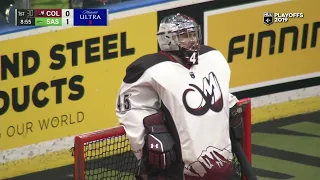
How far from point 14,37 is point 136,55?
3.71ft

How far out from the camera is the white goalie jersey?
484cm

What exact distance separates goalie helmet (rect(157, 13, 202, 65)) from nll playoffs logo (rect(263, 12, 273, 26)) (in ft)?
12.1

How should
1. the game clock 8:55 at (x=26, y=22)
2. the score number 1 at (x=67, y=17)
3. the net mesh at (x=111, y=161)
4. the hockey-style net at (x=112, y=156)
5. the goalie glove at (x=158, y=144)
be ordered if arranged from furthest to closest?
the score number 1 at (x=67, y=17)
the game clock 8:55 at (x=26, y=22)
the net mesh at (x=111, y=161)
the hockey-style net at (x=112, y=156)
the goalie glove at (x=158, y=144)

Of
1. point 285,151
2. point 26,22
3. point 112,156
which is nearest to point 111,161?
point 112,156

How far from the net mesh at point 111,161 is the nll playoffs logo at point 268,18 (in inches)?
145

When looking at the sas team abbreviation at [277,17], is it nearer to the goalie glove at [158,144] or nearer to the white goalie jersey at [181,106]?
the white goalie jersey at [181,106]

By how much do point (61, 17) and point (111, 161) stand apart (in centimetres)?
266

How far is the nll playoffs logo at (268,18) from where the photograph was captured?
8680 millimetres

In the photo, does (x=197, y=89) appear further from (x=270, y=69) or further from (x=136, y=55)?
(x=270, y=69)

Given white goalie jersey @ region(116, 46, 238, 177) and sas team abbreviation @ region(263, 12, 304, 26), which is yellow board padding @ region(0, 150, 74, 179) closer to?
sas team abbreviation @ region(263, 12, 304, 26)

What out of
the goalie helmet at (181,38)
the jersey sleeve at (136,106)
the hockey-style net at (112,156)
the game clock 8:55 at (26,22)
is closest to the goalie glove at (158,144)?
the jersey sleeve at (136,106)

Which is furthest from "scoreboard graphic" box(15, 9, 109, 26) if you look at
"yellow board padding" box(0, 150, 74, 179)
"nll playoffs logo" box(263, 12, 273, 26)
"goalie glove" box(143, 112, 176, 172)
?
"goalie glove" box(143, 112, 176, 172)

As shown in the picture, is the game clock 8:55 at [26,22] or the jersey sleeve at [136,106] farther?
the game clock 8:55 at [26,22]

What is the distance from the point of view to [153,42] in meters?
8.00
